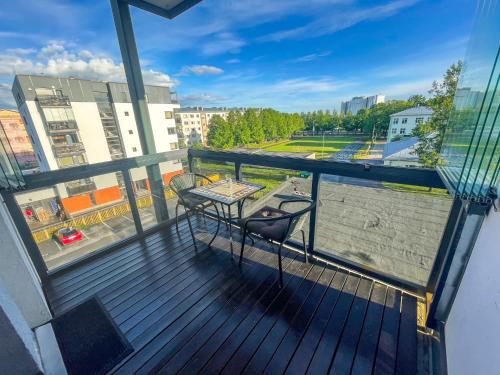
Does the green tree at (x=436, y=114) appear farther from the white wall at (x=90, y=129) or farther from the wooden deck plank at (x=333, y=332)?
the white wall at (x=90, y=129)

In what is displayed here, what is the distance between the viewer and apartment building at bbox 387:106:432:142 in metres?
Answer: 7.61

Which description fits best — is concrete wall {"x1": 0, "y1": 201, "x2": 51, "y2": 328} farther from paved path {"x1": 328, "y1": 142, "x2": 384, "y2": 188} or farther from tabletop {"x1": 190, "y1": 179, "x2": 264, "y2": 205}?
paved path {"x1": 328, "y1": 142, "x2": 384, "y2": 188}

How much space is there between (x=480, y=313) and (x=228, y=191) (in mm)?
1928

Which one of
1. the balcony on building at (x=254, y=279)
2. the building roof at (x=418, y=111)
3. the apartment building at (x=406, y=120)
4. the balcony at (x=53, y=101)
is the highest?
the balcony at (x=53, y=101)

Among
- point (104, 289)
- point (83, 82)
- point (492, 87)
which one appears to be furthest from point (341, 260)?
point (83, 82)

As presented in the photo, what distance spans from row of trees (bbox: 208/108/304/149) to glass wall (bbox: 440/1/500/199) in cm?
1631

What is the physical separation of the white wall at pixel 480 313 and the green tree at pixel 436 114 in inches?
282

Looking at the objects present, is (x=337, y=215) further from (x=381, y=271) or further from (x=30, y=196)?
(x=30, y=196)

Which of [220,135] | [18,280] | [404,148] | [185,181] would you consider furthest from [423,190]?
[220,135]

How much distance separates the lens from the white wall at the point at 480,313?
2.56 feet

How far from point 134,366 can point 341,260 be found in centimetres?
187

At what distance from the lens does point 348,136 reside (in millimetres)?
14703

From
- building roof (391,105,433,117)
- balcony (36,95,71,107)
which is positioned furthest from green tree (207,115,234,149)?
building roof (391,105,433,117)

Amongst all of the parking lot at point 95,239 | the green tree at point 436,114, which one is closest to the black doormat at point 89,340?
the parking lot at point 95,239
